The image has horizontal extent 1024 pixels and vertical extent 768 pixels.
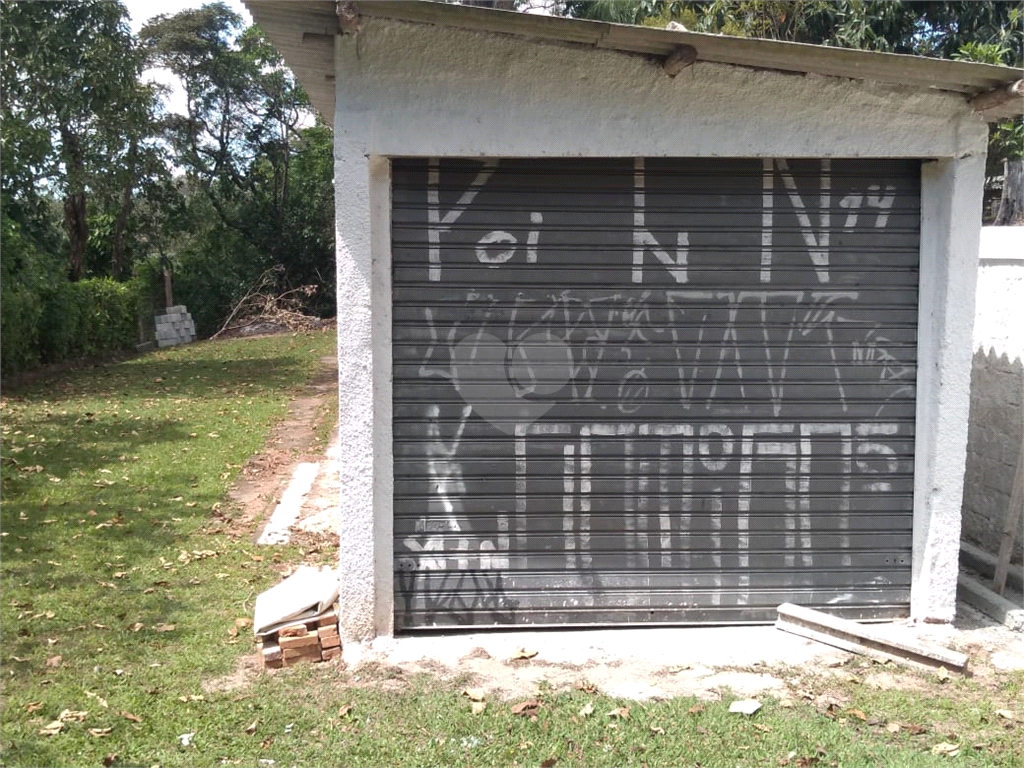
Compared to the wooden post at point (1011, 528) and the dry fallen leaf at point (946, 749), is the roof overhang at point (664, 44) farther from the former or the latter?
the dry fallen leaf at point (946, 749)

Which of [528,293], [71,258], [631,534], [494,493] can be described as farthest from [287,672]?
[71,258]

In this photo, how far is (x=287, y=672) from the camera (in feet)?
15.6

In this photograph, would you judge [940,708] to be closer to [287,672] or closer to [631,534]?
[631,534]

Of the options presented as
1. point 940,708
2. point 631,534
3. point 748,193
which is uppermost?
point 748,193

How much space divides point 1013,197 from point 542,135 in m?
11.7

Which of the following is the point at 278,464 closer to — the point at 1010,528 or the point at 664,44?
the point at 664,44

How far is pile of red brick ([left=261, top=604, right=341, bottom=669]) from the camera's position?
191 inches

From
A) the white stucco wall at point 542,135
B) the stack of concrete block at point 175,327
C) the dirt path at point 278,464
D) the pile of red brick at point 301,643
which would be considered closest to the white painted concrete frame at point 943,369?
the white stucco wall at point 542,135

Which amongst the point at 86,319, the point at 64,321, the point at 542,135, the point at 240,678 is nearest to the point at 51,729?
the point at 240,678

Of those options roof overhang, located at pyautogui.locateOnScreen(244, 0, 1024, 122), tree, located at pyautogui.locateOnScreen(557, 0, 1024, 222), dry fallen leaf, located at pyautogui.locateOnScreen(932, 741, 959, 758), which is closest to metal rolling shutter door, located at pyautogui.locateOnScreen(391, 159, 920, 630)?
roof overhang, located at pyautogui.locateOnScreen(244, 0, 1024, 122)

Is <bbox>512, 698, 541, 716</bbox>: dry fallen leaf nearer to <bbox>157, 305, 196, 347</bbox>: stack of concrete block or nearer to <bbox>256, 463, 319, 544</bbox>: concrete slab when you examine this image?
<bbox>256, 463, 319, 544</bbox>: concrete slab

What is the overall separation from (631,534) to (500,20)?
2.77 meters

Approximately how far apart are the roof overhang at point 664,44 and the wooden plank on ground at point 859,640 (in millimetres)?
2814

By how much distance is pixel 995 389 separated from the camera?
641cm
